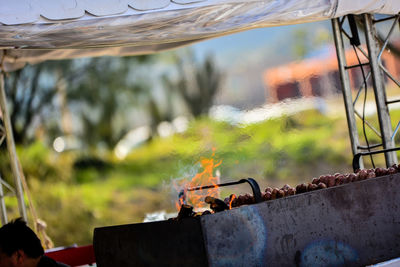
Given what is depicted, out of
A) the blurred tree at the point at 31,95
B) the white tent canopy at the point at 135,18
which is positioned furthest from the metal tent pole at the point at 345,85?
the blurred tree at the point at 31,95

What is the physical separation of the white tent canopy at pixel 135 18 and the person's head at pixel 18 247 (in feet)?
4.90

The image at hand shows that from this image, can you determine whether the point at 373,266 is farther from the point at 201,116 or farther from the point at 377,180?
the point at 201,116

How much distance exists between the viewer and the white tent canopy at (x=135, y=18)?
4.08m

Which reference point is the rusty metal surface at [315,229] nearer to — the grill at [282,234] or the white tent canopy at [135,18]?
the grill at [282,234]

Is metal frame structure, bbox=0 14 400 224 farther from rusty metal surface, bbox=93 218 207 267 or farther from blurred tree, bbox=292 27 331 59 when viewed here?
blurred tree, bbox=292 27 331 59

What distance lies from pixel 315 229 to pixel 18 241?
184cm

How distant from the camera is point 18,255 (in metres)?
3.23

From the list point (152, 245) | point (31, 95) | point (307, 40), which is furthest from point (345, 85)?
point (31, 95)

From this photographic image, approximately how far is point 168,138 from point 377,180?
10.7 metres

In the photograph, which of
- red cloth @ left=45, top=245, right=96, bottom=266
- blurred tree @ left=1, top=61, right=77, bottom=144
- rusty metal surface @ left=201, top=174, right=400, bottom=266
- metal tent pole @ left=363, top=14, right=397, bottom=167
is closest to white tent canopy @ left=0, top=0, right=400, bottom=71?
metal tent pole @ left=363, top=14, right=397, bottom=167

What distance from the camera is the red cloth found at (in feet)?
18.3

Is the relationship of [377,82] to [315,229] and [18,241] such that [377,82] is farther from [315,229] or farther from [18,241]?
[18,241]

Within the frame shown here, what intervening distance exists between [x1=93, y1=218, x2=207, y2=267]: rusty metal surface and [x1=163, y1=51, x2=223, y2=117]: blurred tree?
11.1 m

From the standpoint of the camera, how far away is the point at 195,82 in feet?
49.8
